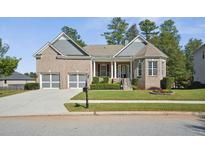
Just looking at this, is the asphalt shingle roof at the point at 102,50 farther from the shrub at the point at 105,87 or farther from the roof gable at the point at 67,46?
the shrub at the point at 105,87

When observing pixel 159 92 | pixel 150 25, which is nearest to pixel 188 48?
pixel 150 25

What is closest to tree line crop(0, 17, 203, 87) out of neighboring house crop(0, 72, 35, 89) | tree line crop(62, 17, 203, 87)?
tree line crop(62, 17, 203, 87)

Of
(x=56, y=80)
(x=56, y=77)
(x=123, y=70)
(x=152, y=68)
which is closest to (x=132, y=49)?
(x=123, y=70)

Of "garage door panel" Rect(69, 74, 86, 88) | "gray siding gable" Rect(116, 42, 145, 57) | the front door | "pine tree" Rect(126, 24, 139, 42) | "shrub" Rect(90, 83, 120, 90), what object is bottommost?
"shrub" Rect(90, 83, 120, 90)

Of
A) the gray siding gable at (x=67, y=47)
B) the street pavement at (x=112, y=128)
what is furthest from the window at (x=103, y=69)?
the street pavement at (x=112, y=128)

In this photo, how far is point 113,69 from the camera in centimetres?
3872

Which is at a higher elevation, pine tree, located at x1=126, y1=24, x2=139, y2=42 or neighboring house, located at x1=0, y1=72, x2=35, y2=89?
pine tree, located at x1=126, y1=24, x2=139, y2=42

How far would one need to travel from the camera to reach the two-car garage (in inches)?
1366

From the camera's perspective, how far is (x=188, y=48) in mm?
77750

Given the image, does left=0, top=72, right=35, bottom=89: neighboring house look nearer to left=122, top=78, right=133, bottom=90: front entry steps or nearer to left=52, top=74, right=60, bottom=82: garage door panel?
left=52, top=74, right=60, bottom=82: garage door panel

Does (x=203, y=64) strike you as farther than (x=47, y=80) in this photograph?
Yes

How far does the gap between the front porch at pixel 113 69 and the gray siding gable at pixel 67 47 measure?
3.07 meters
